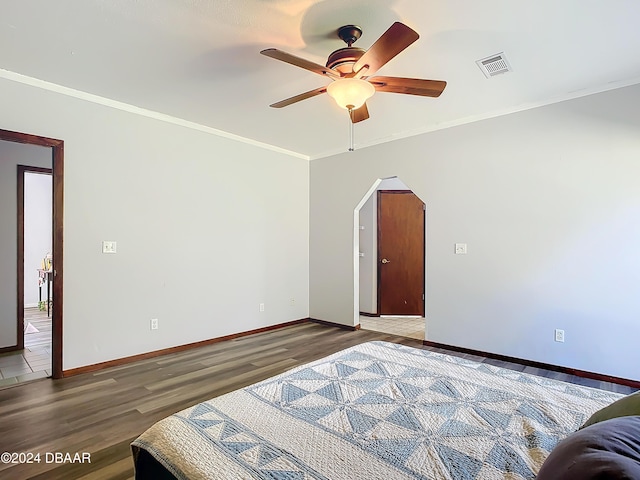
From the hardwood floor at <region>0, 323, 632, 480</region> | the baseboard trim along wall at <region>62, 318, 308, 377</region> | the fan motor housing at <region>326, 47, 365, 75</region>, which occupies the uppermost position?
the fan motor housing at <region>326, 47, 365, 75</region>

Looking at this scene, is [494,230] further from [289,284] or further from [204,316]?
[204,316]

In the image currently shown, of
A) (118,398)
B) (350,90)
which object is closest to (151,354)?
(118,398)

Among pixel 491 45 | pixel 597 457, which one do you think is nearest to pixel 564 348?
pixel 491 45

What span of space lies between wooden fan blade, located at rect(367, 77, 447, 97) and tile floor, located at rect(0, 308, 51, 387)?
3758mm

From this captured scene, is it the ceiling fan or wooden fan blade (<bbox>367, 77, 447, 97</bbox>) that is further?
wooden fan blade (<bbox>367, 77, 447, 97</bbox>)

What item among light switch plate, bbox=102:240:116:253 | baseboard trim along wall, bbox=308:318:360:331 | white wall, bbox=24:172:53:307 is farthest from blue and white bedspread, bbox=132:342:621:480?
white wall, bbox=24:172:53:307

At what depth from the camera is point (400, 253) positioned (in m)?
6.09

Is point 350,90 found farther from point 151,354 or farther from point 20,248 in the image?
point 20,248

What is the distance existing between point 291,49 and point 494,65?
1562 mm

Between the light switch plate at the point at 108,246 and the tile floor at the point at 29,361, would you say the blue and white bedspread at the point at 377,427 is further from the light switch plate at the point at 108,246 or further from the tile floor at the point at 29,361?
the tile floor at the point at 29,361

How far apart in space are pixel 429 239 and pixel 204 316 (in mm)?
2845

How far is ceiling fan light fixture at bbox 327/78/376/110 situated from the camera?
2.15 metres

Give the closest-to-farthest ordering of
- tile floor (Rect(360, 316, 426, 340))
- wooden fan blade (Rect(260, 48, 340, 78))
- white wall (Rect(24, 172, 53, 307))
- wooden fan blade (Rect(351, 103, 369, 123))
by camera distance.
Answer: wooden fan blade (Rect(260, 48, 340, 78))
wooden fan blade (Rect(351, 103, 369, 123))
tile floor (Rect(360, 316, 426, 340))
white wall (Rect(24, 172, 53, 307))

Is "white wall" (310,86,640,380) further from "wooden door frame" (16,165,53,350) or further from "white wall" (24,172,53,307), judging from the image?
"white wall" (24,172,53,307)
